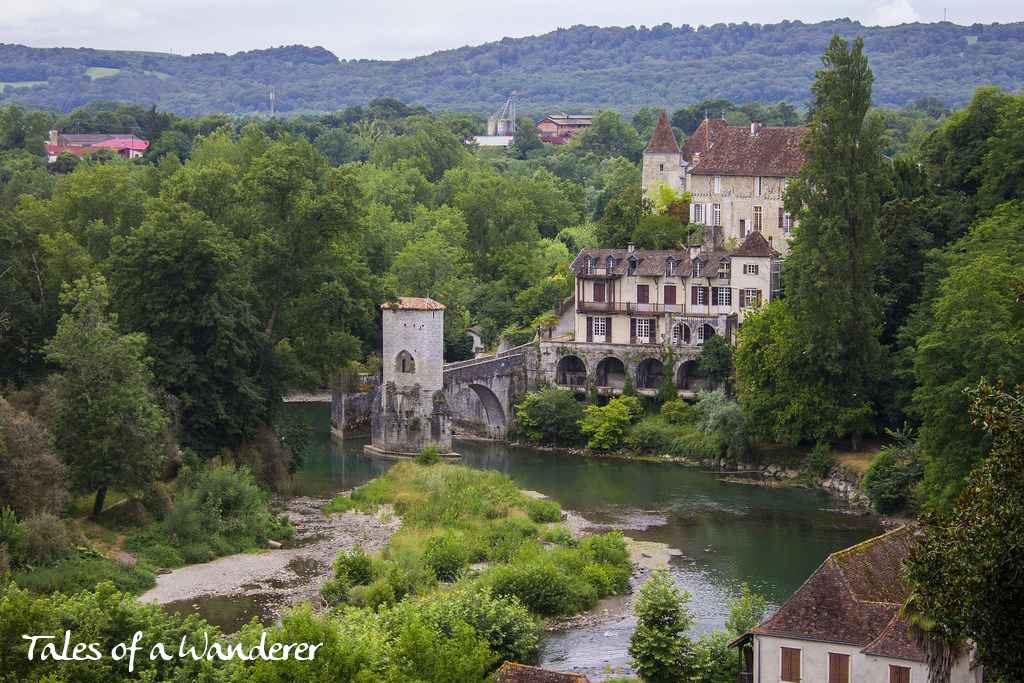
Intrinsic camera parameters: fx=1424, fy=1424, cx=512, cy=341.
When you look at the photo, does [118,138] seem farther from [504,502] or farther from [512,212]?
[504,502]

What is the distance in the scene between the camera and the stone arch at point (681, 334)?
63.5m

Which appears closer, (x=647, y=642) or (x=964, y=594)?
(x=964, y=594)

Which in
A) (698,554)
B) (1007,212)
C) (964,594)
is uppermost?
(1007,212)

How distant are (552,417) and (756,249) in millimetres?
11512

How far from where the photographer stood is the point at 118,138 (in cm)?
14125

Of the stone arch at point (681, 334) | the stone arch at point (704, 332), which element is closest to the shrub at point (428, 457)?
the stone arch at point (681, 334)

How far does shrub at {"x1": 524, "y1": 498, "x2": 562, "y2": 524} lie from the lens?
4669 centimetres

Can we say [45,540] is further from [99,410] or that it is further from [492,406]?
[492,406]

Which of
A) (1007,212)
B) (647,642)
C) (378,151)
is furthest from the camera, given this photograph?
(378,151)

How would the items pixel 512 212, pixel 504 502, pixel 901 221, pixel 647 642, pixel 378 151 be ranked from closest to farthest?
pixel 647 642 → pixel 504 502 → pixel 901 221 → pixel 512 212 → pixel 378 151

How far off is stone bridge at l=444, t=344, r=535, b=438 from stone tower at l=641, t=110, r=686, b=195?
1997 centimetres

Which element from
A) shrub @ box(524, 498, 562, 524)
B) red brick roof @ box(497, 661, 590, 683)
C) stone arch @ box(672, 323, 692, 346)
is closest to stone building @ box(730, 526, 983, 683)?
red brick roof @ box(497, 661, 590, 683)

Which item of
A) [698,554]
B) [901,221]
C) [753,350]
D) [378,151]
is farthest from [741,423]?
[378,151]

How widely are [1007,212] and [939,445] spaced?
13848 mm
